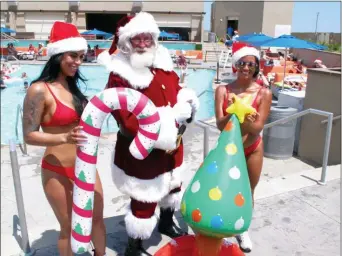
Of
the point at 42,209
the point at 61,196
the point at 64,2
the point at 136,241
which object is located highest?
the point at 64,2

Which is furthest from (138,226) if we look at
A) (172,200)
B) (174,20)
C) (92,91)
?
(174,20)

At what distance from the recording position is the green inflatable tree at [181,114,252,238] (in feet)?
5.78

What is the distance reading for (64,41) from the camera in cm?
194

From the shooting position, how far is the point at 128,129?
2.23 metres

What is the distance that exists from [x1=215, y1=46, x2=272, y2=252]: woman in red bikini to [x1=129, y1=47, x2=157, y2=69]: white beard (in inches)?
22.5

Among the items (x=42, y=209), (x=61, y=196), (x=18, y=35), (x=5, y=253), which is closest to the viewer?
(x=61, y=196)

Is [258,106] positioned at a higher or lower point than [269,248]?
higher

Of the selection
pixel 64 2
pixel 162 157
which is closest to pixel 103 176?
pixel 162 157

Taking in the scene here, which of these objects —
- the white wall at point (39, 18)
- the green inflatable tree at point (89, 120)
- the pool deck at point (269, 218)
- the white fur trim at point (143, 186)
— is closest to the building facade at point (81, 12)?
the white wall at point (39, 18)

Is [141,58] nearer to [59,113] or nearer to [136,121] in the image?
[136,121]

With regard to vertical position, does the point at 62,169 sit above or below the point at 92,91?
above

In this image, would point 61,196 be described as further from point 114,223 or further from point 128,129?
point 114,223

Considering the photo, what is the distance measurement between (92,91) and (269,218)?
40.1ft

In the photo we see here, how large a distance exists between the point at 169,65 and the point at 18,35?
2919 centimetres
